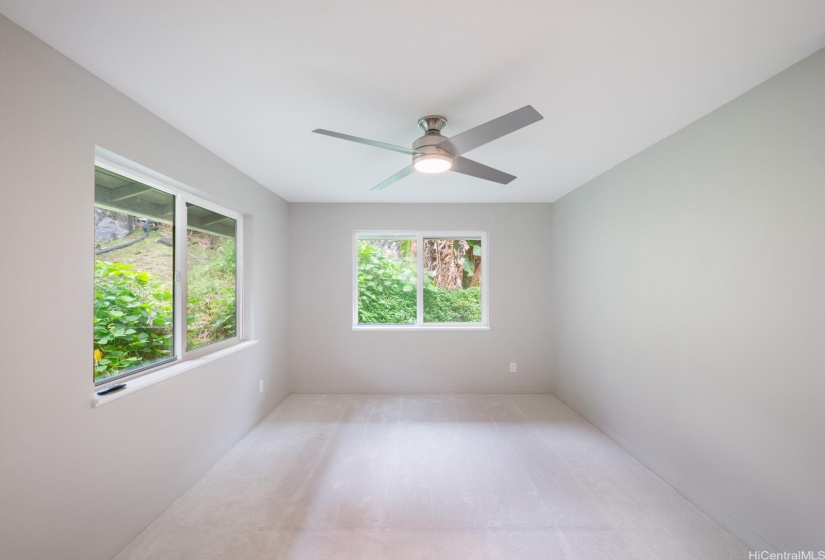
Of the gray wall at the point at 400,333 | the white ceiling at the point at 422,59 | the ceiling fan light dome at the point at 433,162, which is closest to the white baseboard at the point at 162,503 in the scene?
the gray wall at the point at 400,333

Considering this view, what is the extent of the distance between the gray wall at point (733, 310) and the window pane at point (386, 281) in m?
2.25

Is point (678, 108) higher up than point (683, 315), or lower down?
higher up

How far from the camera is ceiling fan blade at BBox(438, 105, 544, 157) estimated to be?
58.6 inches

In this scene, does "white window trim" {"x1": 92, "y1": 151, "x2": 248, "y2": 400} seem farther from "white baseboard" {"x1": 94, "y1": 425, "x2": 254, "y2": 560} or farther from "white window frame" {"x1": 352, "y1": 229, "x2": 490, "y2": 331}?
"white window frame" {"x1": 352, "y1": 229, "x2": 490, "y2": 331}

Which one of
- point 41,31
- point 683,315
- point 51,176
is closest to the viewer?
point 41,31

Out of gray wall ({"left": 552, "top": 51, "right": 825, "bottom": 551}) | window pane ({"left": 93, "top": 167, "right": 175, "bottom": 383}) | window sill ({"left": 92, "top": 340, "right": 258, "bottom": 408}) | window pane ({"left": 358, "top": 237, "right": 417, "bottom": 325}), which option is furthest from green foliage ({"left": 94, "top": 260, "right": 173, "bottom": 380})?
gray wall ({"left": 552, "top": 51, "right": 825, "bottom": 551})

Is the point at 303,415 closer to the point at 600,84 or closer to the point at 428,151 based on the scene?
the point at 428,151

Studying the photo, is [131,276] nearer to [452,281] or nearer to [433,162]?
[433,162]

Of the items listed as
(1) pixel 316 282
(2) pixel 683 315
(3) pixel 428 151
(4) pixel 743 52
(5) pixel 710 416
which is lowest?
(5) pixel 710 416

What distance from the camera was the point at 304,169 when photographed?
293cm

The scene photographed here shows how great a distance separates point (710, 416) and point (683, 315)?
1.96 feet

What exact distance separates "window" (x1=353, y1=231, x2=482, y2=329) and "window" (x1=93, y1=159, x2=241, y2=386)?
172 cm

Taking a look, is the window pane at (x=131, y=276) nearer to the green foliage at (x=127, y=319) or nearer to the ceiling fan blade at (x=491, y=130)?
the green foliage at (x=127, y=319)

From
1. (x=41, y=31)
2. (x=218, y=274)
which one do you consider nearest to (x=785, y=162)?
(x=41, y=31)
